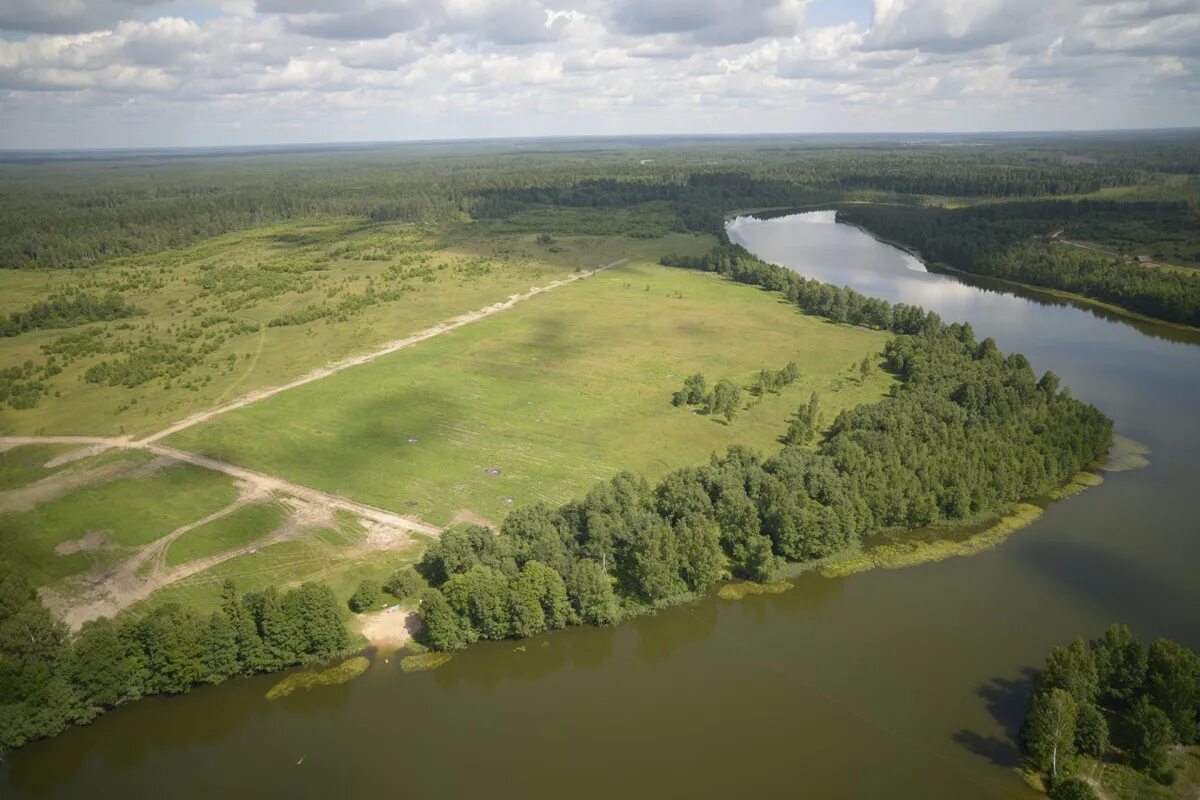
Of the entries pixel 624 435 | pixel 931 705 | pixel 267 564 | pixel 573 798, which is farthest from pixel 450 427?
pixel 931 705

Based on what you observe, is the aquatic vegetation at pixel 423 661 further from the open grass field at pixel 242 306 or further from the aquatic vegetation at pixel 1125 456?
the aquatic vegetation at pixel 1125 456

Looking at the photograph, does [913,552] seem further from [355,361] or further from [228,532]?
[355,361]

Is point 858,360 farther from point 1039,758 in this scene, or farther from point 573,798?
point 573,798

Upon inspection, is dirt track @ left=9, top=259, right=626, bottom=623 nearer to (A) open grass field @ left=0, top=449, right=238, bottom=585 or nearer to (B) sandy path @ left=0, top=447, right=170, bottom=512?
(B) sandy path @ left=0, top=447, right=170, bottom=512

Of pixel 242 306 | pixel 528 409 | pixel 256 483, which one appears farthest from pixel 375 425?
pixel 242 306

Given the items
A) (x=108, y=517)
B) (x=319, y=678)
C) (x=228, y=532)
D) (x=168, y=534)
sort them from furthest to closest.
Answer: (x=108, y=517), (x=228, y=532), (x=168, y=534), (x=319, y=678)
